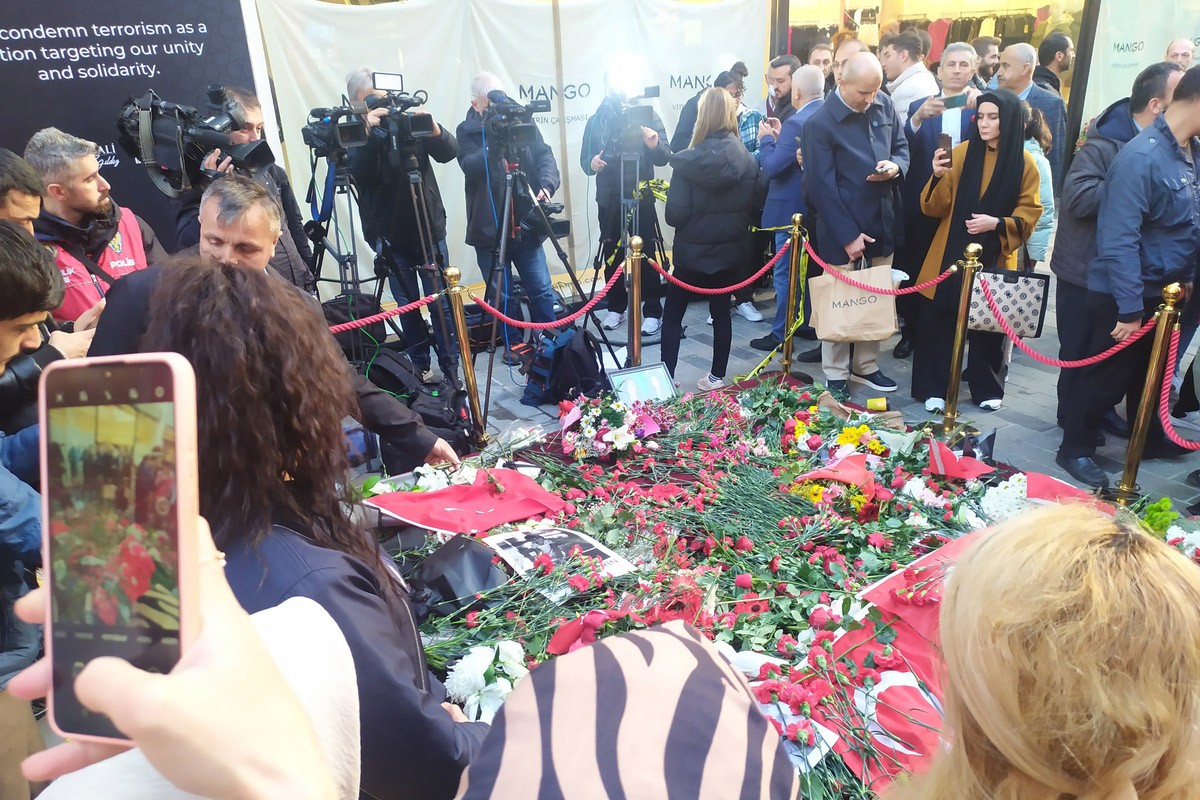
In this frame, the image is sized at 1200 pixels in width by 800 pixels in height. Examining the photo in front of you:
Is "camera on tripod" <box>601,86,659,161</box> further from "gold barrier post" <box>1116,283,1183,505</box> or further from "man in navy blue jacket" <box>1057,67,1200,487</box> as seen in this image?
"gold barrier post" <box>1116,283,1183,505</box>

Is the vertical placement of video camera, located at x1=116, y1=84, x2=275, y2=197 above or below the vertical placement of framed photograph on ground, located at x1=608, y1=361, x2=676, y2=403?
above

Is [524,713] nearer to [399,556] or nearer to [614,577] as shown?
[614,577]

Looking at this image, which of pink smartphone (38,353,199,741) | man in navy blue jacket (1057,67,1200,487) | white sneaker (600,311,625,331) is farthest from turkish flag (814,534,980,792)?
white sneaker (600,311,625,331)

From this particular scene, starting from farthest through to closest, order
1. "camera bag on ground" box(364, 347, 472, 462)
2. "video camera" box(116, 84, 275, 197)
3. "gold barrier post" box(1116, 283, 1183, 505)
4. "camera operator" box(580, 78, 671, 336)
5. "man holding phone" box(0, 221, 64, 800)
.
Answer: "camera operator" box(580, 78, 671, 336), "camera bag on ground" box(364, 347, 472, 462), "video camera" box(116, 84, 275, 197), "gold barrier post" box(1116, 283, 1183, 505), "man holding phone" box(0, 221, 64, 800)

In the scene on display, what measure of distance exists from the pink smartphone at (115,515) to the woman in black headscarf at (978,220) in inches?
181

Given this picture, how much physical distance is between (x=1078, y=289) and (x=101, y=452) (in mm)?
4514

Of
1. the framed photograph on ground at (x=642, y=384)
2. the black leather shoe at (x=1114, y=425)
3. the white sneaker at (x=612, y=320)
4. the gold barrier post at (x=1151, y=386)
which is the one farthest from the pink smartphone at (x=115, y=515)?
the white sneaker at (x=612, y=320)

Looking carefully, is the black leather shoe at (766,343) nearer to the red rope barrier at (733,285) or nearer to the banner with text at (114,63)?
the red rope barrier at (733,285)

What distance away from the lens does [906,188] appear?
510 cm

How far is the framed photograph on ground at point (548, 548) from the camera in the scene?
2.35m

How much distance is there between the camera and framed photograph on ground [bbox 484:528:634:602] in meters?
2.35

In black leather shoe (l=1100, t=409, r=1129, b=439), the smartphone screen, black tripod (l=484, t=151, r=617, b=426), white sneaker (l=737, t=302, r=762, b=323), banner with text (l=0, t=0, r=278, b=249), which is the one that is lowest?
black leather shoe (l=1100, t=409, r=1129, b=439)

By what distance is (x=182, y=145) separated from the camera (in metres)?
3.66

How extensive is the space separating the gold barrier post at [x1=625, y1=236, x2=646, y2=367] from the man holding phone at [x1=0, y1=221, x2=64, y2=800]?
2.83m
